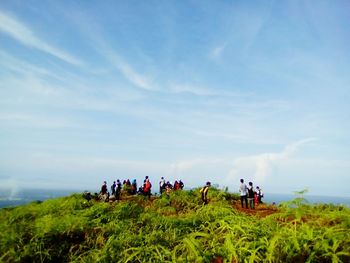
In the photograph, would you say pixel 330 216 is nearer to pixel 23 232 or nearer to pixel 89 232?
pixel 89 232

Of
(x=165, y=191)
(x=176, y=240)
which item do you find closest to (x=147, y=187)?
(x=165, y=191)

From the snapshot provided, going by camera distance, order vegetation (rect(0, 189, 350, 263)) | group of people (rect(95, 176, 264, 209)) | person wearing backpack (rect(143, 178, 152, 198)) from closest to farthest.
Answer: vegetation (rect(0, 189, 350, 263)) → group of people (rect(95, 176, 264, 209)) → person wearing backpack (rect(143, 178, 152, 198))

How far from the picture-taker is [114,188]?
86.0 ft

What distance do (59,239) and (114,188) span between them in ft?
62.8

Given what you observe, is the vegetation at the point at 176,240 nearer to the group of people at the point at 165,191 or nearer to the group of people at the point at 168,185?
the group of people at the point at 165,191

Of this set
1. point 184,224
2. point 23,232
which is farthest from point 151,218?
point 23,232

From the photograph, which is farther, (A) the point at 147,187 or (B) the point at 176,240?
(A) the point at 147,187

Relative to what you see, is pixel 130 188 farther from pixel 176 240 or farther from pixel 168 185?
pixel 176 240

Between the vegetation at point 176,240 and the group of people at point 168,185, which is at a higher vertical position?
the group of people at point 168,185

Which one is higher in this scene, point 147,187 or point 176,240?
point 147,187

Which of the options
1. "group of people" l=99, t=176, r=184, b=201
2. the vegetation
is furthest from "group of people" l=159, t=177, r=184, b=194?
the vegetation

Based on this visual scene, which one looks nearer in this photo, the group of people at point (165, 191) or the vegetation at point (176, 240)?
the vegetation at point (176, 240)

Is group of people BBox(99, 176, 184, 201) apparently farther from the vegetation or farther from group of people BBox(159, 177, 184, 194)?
the vegetation

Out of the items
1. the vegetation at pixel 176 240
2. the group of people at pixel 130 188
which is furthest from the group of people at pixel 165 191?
the vegetation at pixel 176 240
